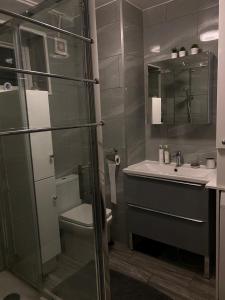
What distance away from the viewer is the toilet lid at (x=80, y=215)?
4.78ft

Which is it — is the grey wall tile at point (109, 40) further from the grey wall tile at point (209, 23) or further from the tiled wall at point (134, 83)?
the grey wall tile at point (209, 23)

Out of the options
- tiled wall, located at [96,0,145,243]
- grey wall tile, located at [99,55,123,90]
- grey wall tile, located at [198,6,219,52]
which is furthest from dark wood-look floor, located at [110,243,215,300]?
grey wall tile, located at [198,6,219,52]

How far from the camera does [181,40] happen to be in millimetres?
2322

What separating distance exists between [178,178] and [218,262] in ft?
2.24

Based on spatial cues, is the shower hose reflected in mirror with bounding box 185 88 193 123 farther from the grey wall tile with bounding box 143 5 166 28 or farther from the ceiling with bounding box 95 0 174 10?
the ceiling with bounding box 95 0 174 10

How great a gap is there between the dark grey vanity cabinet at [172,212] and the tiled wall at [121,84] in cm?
23

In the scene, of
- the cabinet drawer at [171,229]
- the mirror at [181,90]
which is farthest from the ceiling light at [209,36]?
the cabinet drawer at [171,229]

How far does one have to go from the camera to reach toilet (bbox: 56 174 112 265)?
153cm

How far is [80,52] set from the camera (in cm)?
126

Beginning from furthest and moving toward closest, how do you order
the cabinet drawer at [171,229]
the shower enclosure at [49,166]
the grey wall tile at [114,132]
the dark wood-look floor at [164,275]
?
the grey wall tile at [114,132] → the cabinet drawer at [171,229] → the dark wood-look floor at [164,275] → the shower enclosure at [49,166]

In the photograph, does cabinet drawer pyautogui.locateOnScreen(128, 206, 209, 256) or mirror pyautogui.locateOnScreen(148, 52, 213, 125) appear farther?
mirror pyautogui.locateOnScreen(148, 52, 213, 125)

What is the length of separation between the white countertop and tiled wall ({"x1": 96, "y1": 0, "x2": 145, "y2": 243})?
14 cm

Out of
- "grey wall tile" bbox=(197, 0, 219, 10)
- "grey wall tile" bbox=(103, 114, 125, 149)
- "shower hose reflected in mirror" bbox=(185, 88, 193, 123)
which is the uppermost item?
"grey wall tile" bbox=(197, 0, 219, 10)

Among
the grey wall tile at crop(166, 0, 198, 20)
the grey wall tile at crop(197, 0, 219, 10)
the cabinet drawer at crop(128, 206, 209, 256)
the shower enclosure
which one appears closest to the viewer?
the shower enclosure
